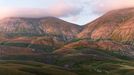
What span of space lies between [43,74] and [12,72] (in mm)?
21543

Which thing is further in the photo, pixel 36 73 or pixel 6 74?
pixel 36 73

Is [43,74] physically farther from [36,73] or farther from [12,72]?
[12,72]

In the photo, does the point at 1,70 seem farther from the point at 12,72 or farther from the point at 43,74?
the point at 43,74

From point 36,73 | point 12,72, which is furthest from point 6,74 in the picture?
point 36,73

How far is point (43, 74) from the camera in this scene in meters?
199

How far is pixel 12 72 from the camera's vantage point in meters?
186

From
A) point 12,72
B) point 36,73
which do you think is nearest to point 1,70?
point 12,72

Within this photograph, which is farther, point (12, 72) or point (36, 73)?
point (36, 73)

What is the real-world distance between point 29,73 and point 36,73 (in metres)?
9.86

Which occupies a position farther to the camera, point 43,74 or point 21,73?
point 43,74

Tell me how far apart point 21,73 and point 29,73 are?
5.31m

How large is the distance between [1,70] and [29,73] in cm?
1643

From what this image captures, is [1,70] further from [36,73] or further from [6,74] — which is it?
[36,73]

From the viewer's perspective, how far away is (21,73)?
186750mm
